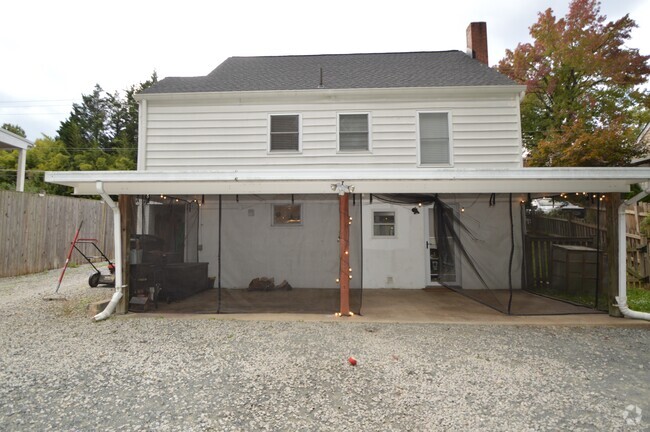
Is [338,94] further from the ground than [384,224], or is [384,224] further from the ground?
[338,94]

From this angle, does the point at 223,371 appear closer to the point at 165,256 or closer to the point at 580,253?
the point at 165,256

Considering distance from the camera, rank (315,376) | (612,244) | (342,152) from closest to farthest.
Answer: (315,376) → (612,244) → (342,152)

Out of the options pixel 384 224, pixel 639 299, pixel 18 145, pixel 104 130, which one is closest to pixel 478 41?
pixel 384 224

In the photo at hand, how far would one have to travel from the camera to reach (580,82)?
474 inches

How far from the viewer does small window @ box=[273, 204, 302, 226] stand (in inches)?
243

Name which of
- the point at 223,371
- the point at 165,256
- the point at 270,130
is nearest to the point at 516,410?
the point at 223,371

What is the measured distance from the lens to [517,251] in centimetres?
630

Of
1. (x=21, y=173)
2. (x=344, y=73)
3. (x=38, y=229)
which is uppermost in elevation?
(x=344, y=73)

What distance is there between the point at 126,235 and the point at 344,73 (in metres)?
6.21

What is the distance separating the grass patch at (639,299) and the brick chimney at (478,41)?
6384 millimetres

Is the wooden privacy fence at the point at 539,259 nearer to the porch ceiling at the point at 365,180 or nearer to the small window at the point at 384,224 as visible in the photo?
the porch ceiling at the point at 365,180

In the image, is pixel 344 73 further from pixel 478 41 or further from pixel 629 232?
pixel 629 232

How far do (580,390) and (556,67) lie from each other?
13.5 metres

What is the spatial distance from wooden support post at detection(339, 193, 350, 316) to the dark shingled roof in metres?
3.55
